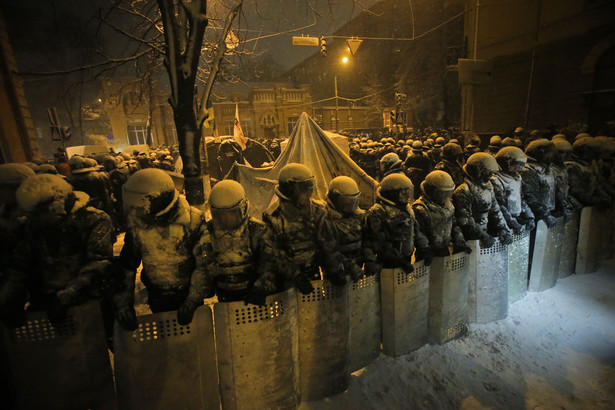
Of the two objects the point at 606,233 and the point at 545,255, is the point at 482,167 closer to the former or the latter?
the point at 545,255

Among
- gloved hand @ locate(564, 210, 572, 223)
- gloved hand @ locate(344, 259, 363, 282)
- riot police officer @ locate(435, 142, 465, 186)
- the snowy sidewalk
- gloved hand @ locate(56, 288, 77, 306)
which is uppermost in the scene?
riot police officer @ locate(435, 142, 465, 186)

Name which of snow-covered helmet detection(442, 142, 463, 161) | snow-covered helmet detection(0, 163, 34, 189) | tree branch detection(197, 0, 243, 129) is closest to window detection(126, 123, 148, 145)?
tree branch detection(197, 0, 243, 129)

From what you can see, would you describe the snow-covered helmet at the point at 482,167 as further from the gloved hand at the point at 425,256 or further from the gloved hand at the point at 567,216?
the gloved hand at the point at 567,216

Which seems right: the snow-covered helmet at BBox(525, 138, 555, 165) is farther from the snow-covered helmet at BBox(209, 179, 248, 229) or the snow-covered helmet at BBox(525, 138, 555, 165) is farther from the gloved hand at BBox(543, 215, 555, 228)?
the snow-covered helmet at BBox(209, 179, 248, 229)

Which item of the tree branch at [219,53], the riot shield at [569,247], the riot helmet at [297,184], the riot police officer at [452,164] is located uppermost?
the tree branch at [219,53]

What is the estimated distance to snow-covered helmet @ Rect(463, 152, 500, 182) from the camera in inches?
148

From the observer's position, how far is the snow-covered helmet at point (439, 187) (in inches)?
132

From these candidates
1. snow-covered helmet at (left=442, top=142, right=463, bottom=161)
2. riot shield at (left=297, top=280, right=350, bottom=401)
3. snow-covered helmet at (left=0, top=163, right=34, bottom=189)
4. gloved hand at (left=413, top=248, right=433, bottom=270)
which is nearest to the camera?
riot shield at (left=297, top=280, right=350, bottom=401)

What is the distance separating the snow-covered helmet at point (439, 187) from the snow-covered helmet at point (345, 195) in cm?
94

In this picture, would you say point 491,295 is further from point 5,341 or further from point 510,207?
point 5,341

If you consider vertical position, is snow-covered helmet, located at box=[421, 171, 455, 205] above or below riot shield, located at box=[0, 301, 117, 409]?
above

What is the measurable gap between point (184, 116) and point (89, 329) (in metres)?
4.00

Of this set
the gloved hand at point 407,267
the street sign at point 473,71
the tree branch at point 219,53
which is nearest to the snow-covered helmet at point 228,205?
the gloved hand at point 407,267

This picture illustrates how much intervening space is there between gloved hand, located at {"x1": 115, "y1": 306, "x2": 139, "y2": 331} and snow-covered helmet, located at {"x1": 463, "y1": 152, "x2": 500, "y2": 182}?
4.05 meters
